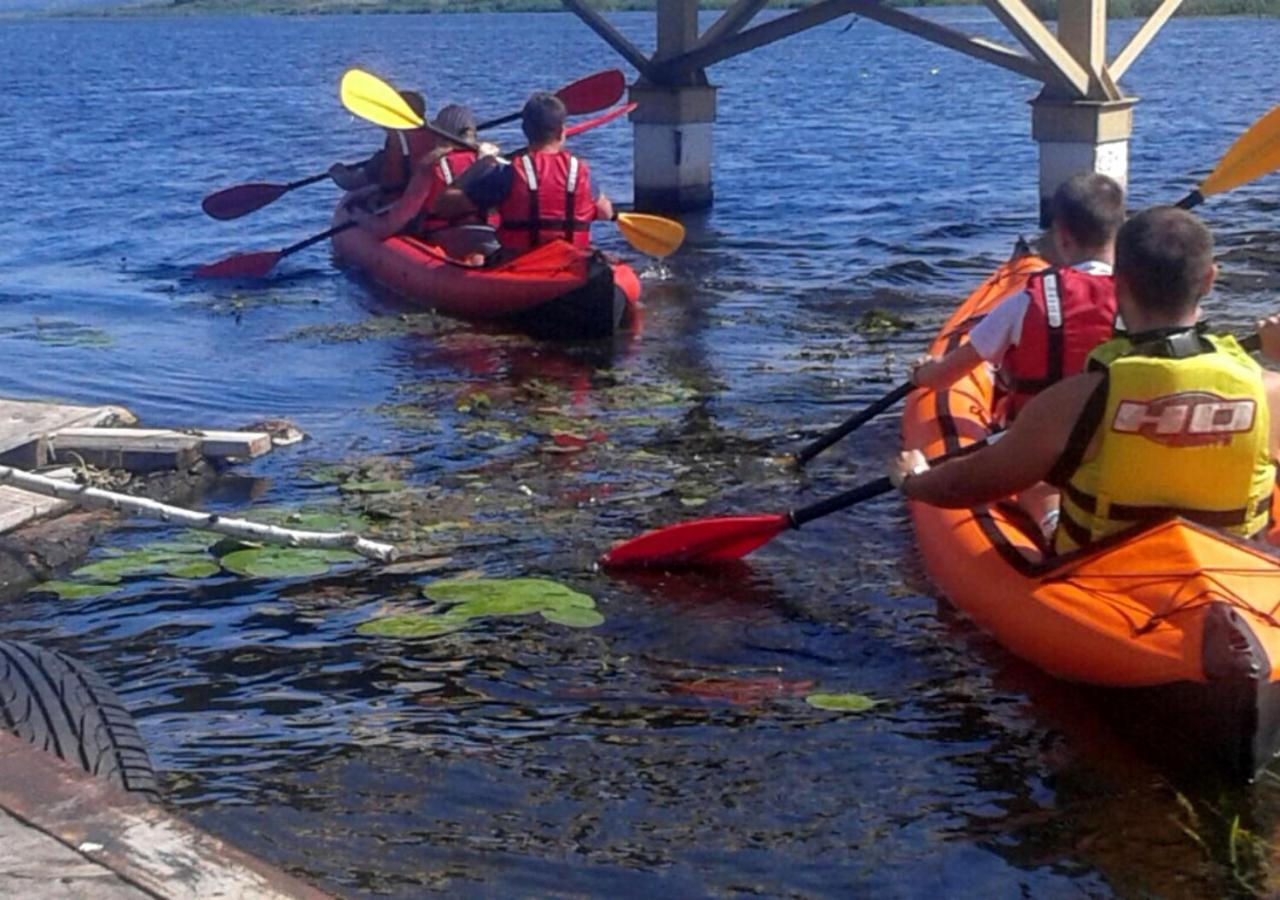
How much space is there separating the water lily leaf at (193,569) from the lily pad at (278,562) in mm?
46

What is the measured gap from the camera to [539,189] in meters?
10.1

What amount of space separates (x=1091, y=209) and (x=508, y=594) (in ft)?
7.19

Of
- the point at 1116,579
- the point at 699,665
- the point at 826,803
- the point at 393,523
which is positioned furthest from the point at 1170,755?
the point at 393,523

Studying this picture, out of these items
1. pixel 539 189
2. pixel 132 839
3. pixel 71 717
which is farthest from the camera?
pixel 539 189

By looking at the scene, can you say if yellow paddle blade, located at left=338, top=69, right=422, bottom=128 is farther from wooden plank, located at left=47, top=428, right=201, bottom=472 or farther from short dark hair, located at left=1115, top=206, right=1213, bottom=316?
short dark hair, located at left=1115, top=206, right=1213, bottom=316

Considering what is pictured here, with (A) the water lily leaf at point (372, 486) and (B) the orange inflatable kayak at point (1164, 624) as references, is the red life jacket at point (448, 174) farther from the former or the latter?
(B) the orange inflatable kayak at point (1164, 624)

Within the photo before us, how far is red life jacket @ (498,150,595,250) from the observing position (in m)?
9.99

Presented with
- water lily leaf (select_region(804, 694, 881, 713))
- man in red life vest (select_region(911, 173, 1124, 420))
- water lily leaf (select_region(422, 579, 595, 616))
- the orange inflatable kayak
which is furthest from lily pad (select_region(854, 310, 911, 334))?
water lily leaf (select_region(804, 694, 881, 713))

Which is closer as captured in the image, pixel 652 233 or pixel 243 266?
pixel 652 233

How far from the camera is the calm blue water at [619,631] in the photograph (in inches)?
168

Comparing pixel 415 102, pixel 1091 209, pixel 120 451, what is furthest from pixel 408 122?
pixel 1091 209

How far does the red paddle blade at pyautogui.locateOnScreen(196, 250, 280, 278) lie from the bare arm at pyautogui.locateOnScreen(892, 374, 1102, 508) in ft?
30.1

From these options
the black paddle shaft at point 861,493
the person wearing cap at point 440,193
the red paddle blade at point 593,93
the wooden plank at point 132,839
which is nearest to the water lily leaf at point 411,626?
the black paddle shaft at point 861,493

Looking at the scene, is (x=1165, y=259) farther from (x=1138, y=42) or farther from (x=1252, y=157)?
(x=1138, y=42)
